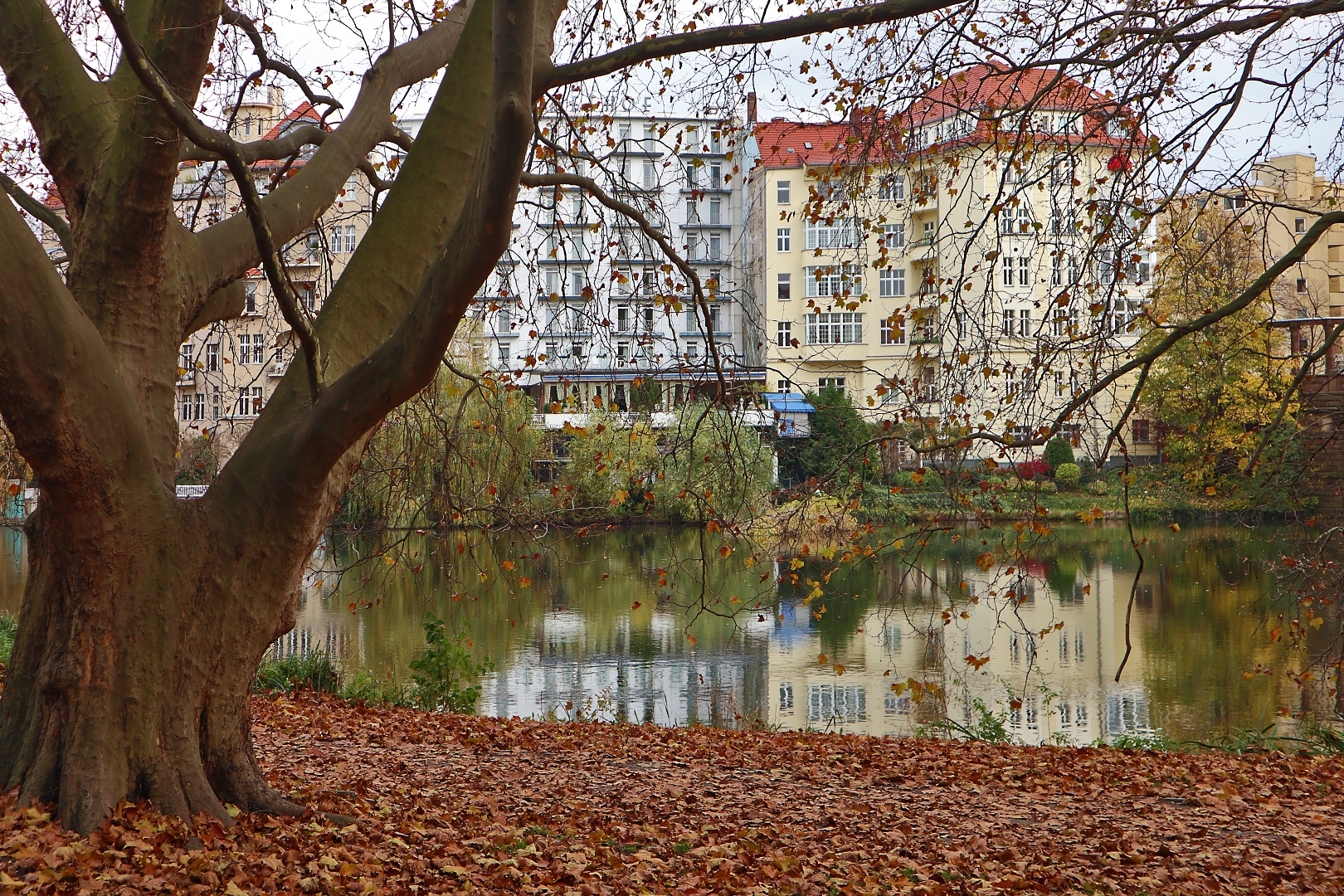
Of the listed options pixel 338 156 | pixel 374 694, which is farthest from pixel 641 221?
pixel 374 694

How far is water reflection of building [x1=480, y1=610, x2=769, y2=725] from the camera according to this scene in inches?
394

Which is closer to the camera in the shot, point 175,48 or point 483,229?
point 483,229

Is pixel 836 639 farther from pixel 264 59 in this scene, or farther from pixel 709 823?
pixel 264 59

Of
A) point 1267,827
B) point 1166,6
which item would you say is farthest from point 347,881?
point 1166,6

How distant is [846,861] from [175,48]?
3900 mm

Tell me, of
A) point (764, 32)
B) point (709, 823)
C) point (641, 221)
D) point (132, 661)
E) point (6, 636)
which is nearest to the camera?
point (132, 661)

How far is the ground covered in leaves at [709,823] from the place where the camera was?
3164mm

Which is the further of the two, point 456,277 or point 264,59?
point 264,59

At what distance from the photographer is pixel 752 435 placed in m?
24.5

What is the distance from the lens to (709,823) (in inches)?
174

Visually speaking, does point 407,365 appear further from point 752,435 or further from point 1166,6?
point 752,435

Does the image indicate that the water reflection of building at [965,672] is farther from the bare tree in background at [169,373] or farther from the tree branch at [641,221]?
the bare tree in background at [169,373]

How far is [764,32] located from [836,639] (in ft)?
36.1

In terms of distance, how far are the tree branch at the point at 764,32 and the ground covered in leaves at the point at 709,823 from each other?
2.85m
